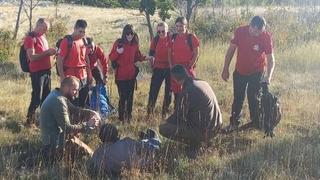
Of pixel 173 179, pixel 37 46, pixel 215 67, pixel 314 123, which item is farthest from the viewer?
pixel 215 67

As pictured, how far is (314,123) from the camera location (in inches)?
326

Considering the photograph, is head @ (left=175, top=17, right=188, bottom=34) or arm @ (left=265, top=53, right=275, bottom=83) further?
head @ (left=175, top=17, right=188, bottom=34)

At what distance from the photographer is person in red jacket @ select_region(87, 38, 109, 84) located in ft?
25.9

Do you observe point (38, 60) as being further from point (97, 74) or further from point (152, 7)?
point (152, 7)

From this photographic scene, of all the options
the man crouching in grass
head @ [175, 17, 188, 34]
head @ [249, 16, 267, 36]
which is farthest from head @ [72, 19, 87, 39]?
head @ [249, 16, 267, 36]

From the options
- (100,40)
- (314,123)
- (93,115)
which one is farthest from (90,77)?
(100,40)

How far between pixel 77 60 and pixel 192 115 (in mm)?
1880

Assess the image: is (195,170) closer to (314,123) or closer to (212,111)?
(212,111)

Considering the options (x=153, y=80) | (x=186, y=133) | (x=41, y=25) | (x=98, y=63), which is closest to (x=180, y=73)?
(x=186, y=133)

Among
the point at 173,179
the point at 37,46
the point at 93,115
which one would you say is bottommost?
the point at 173,179

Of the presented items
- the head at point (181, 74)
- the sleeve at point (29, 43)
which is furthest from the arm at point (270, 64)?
the sleeve at point (29, 43)

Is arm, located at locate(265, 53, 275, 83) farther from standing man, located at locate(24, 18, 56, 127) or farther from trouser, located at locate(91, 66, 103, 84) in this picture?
standing man, located at locate(24, 18, 56, 127)

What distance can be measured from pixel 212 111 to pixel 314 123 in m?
2.37

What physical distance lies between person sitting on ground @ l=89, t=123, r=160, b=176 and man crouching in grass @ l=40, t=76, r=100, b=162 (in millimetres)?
319
